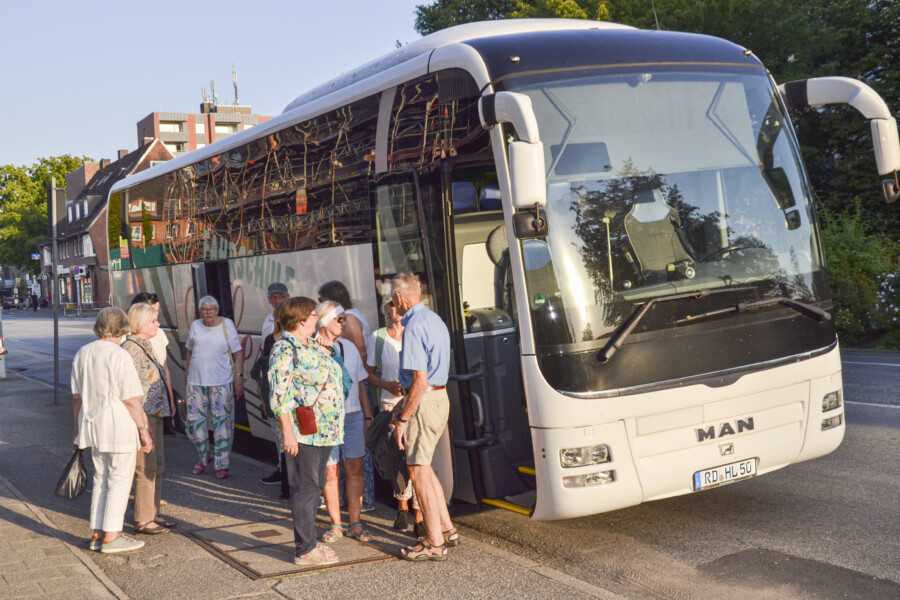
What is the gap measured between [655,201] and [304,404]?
2.67 m

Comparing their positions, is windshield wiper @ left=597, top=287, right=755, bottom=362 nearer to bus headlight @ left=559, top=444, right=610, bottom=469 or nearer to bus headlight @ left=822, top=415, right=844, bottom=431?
bus headlight @ left=559, top=444, right=610, bottom=469

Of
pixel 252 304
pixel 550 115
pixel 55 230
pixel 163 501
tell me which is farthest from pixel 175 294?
pixel 550 115

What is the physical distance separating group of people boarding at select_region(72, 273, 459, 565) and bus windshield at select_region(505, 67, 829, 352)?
2.98 feet

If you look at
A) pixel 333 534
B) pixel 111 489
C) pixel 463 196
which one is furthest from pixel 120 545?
pixel 463 196

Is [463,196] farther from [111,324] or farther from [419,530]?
[111,324]

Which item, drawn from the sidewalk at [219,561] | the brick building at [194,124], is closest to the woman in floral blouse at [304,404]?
the sidewalk at [219,561]

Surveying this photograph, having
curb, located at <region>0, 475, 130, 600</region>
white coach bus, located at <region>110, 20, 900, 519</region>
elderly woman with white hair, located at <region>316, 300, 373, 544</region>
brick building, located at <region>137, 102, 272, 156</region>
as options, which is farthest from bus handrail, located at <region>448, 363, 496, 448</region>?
brick building, located at <region>137, 102, 272, 156</region>

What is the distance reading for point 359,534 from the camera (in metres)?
6.85

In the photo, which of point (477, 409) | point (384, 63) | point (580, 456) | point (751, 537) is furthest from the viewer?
point (384, 63)

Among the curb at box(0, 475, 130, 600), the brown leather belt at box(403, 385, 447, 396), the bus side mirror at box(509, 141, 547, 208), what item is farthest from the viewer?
the brown leather belt at box(403, 385, 447, 396)

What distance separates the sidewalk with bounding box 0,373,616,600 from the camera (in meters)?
5.66

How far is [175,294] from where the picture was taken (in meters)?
12.5

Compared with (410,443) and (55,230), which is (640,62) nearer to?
(410,443)

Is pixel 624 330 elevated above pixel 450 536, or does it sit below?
above
